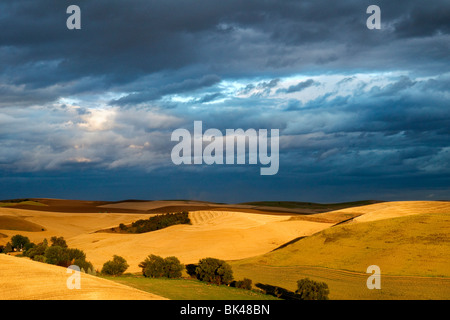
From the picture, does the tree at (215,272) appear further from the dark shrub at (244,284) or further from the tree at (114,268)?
the tree at (114,268)

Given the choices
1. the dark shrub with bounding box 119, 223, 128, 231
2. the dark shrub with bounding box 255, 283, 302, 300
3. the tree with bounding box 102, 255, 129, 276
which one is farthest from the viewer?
the dark shrub with bounding box 119, 223, 128, 231

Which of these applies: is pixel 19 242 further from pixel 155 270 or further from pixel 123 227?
pixel 155 270

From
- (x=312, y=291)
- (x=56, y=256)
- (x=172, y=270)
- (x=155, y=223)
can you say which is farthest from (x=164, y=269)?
(x=155, y=223)

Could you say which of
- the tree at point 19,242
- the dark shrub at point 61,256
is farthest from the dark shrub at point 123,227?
the dark shrub at point 61,256

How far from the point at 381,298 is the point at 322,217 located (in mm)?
47245

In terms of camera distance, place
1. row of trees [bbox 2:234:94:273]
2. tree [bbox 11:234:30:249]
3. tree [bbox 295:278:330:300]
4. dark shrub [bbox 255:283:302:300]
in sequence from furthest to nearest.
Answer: tree [bbox 11:234:30:249] < row of trees [bbox 2:234:94:273] < dark shrub [bbox 255:283:302:300] < tree [bbox 295:278:330:300]

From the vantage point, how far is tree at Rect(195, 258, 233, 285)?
32.0 metres

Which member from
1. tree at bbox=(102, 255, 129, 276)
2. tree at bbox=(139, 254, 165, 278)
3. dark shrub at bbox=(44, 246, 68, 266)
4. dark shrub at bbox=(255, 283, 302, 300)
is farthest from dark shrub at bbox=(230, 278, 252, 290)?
dark shrub at bbox=(44, 246, 68, 266)

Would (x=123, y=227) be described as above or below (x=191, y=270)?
above

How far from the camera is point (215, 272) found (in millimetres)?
33031

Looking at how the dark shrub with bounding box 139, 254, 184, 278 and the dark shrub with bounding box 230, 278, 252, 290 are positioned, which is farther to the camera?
the dark shrub with bounding box 139, 254, 184, 278

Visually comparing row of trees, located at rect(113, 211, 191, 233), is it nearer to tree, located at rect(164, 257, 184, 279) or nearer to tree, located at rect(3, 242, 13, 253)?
tree, located at rect(3, 242, 13, 253)

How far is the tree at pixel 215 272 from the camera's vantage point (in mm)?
32000
